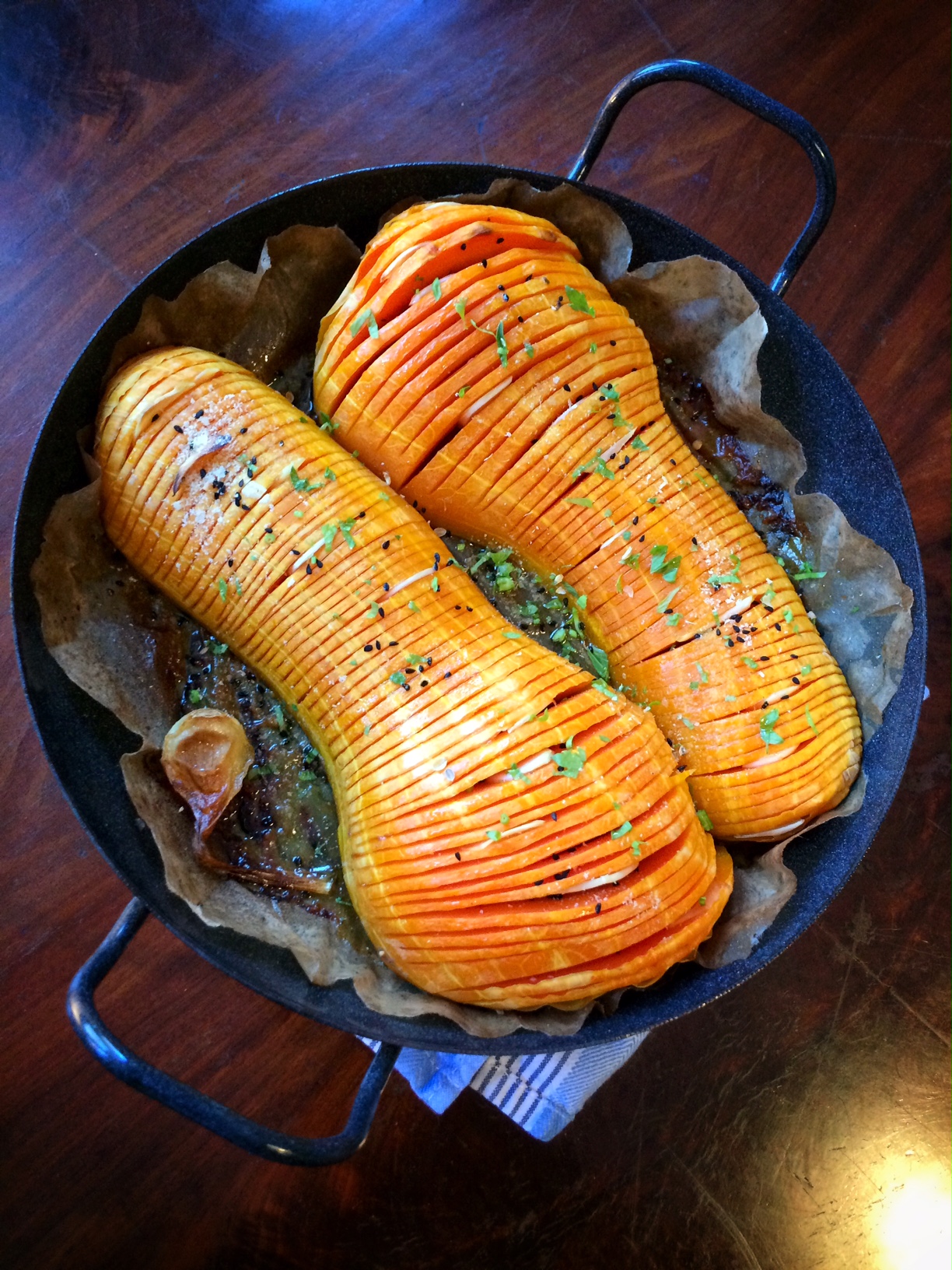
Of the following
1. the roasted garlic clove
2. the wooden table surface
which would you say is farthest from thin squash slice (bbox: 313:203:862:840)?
the roasted garlic clove

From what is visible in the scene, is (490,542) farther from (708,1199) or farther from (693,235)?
(708,1199)

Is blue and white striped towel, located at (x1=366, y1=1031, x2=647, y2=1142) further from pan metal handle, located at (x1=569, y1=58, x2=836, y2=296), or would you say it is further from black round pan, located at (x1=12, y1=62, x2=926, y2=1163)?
pan metal handle, located at (x1=569, y1=58, x2=836, y2=296)

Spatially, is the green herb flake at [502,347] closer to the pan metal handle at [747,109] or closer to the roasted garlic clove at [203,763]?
the pan metal handle at [747,109]

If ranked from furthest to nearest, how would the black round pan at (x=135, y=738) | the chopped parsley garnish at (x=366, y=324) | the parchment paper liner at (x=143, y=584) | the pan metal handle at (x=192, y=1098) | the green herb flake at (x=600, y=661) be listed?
the green herb flake at (x=600, y=661) < the chopped parsley garnish at (x=366, y=324) < the parchment paper liner at (x=143, y=584) < the black round pan at (x=135, y=738) < the pan metal handle at (x=192, y=1098)

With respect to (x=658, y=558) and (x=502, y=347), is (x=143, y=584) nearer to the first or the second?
(x=502, y=347)

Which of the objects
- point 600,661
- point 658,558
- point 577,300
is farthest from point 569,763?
point 577,300

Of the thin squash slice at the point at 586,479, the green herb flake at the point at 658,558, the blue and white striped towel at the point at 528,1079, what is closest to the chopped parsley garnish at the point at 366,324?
the thin squash slice at the point at 586,479
